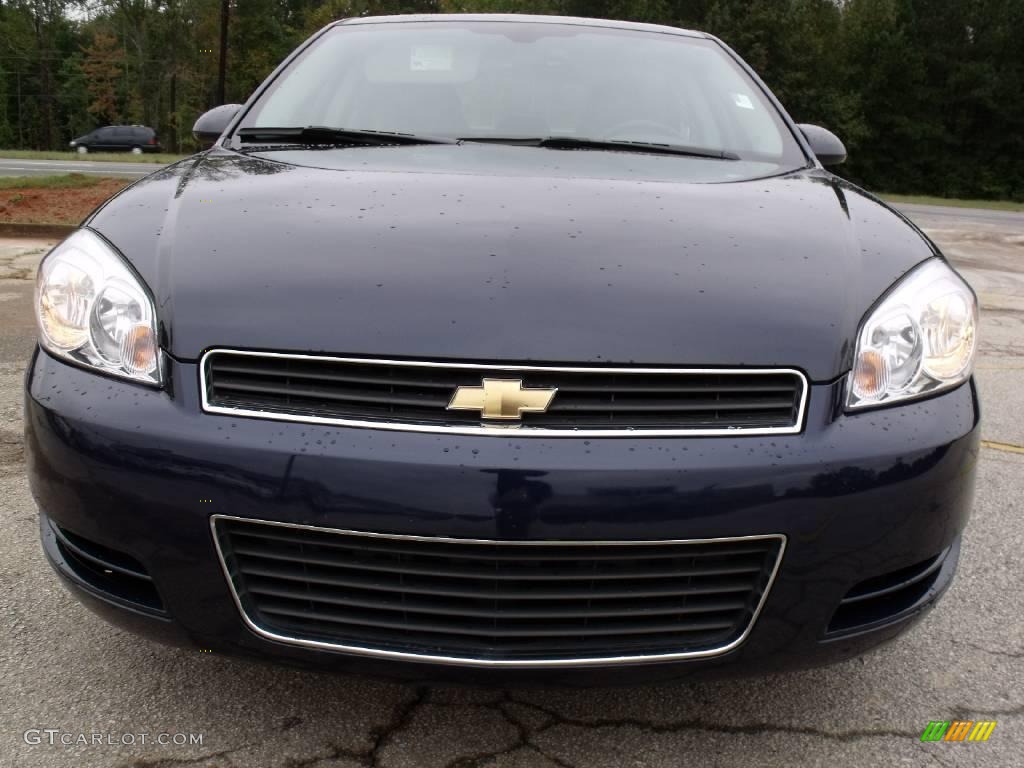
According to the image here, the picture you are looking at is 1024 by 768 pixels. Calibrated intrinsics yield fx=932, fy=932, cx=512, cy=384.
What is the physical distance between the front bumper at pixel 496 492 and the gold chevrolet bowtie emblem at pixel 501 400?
50mm

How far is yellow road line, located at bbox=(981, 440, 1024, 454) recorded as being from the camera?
12.4 ft

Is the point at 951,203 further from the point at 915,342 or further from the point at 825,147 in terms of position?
the point at 915,342

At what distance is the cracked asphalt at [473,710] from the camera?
5.76 ft

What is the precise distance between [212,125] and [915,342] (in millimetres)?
2098

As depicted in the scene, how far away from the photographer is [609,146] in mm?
2477

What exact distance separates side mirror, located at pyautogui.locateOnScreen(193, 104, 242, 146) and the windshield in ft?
0.49

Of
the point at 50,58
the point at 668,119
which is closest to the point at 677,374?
the point at 668,119

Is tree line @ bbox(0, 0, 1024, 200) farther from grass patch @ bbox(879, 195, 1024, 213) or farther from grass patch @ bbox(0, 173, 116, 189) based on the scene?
grass patch @ bbox(0, 173, 116, 189)

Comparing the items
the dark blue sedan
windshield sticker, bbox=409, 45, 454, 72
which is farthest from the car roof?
the dark blue sedan

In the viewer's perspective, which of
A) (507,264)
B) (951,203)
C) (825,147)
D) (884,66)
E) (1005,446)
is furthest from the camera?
(884,66)

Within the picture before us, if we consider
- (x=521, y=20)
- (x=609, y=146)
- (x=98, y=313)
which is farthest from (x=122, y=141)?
(x=98, y=313)

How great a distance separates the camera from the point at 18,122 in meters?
66.4

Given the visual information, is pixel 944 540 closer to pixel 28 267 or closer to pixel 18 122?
pixel 28 267

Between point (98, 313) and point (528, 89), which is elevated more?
point (528, 89)
